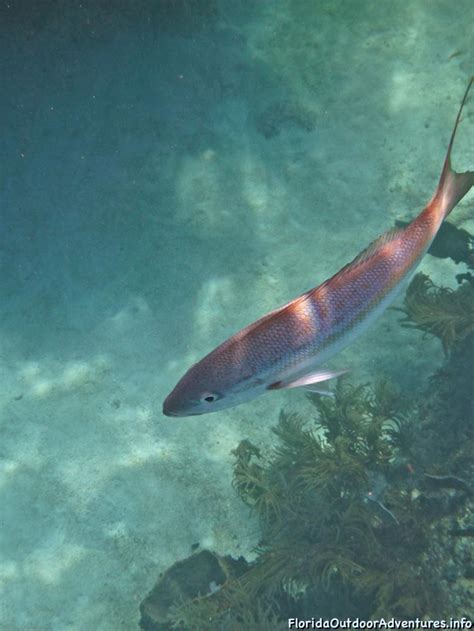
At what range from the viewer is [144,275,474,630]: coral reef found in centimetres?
356

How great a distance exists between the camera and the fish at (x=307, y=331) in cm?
223

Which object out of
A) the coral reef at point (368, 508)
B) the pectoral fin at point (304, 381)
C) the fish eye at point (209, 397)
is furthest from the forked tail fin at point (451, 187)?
the coral reef at point (368, 508)

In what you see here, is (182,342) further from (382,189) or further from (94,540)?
(382,189)

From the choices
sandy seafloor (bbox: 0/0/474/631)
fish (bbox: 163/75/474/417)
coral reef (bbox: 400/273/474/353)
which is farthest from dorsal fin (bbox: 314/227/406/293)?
sandy seafloor (bbox: 0/0/474/631)

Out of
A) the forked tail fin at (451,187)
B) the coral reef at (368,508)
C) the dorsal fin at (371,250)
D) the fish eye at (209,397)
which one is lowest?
the coral reef at (368,508)

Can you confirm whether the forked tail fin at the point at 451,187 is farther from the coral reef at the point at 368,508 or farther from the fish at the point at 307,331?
the coral reef at the point at 368,508

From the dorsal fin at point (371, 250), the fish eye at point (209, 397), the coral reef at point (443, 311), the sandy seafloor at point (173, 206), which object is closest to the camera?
the fish eye at point (209, 397)

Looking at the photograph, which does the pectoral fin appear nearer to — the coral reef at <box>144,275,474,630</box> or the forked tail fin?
the forked tail fin

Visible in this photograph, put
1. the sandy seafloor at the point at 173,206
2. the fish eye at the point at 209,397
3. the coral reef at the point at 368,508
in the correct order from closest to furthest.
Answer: the fish eye at the point at 209,397
the coral reef at the point at 368,508
the sandy seafloor at the point at 173,206

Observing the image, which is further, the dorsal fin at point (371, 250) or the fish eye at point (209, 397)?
the dorsal fin at point (371, 250)

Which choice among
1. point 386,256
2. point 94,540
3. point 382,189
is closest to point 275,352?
point 386,256

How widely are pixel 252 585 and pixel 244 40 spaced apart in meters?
8.34

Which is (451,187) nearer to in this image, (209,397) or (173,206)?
(209,397)

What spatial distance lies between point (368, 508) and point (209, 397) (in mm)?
2727
